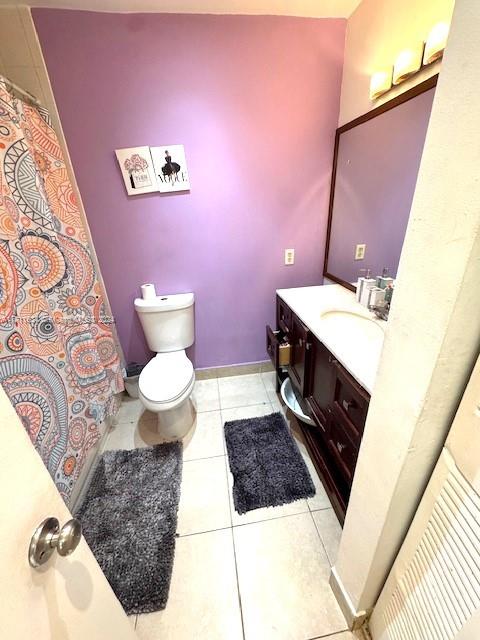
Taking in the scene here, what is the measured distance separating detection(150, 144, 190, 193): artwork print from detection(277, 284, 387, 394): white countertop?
3.16 ft

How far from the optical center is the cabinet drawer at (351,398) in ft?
2.87

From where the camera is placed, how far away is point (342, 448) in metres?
1.09

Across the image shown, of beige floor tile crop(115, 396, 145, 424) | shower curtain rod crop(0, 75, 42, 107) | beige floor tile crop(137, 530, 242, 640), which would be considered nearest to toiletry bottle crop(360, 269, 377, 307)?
beige floor tile crop(137, 530, 242, 640)

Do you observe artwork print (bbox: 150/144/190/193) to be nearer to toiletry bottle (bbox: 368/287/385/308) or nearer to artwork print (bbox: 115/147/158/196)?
artwork print (bbox: 115/147/158/196)

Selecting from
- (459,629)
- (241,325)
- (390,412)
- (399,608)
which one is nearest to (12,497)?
(390,412)

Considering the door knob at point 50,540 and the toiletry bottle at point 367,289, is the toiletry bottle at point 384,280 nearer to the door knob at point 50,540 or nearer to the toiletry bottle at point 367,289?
the toiletry bottle at point 367,289

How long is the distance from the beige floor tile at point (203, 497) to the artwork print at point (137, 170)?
1.72m

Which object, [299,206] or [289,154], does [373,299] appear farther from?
[289,154]

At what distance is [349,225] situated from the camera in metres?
1.66

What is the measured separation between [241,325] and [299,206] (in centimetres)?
98

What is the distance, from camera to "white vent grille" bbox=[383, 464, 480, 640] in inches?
19.3

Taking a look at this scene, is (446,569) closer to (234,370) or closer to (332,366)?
(332,366)

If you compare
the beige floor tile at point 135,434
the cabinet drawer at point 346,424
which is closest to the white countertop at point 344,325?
the cabinet drawer at point 346,424

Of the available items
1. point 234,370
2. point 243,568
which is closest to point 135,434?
point 234,370
